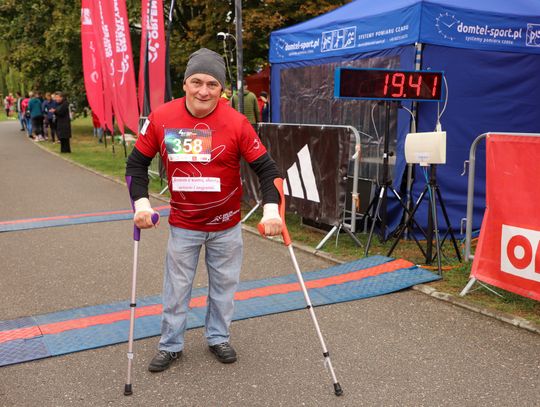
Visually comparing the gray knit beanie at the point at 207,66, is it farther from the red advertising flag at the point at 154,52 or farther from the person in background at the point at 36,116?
the person in background at the point at 36,116

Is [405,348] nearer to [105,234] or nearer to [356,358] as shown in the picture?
[356,358]

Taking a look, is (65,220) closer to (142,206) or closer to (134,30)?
(142,206)

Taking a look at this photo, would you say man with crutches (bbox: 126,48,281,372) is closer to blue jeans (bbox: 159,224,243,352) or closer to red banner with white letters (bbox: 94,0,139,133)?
blue jeans (bbox: 159,224,243,352)

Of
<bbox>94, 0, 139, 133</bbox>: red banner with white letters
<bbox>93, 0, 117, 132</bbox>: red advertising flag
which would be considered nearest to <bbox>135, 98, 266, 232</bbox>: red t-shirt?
<bbox>94, 0, 139, 133</bbox>: red banner with white letters

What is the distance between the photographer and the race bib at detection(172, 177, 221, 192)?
343cm

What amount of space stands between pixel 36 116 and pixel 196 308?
898 inches

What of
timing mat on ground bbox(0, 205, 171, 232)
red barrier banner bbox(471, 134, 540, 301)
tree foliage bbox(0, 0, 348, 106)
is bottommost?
timing mat on ground bbox(0, 205, 171, 232)

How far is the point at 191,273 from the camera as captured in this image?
12.1ft

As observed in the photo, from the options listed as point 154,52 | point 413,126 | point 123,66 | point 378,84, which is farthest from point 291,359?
point 123,66

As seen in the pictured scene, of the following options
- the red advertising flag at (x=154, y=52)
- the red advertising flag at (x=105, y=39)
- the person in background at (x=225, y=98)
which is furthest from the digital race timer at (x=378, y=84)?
the red advertising flag at (x=105, y=39)

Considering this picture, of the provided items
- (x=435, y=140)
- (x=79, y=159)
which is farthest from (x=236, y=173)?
(x=79, y=159)

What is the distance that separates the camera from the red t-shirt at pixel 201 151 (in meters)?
3.39

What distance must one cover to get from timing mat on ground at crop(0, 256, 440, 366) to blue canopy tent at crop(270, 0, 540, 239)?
1.85m

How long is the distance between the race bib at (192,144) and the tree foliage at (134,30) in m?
17.0
